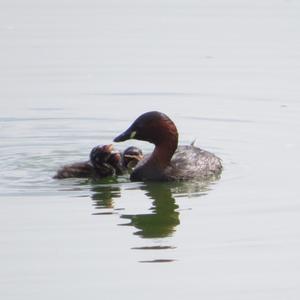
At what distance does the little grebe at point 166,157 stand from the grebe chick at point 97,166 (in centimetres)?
25

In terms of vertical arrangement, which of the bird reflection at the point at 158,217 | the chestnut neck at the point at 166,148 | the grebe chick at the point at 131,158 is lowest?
the bird reflection at the point at 158,217

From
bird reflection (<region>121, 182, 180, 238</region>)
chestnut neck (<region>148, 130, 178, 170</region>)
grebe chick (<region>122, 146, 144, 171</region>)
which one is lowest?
bird reflection (<region>121, 182, 180, 238</region>)

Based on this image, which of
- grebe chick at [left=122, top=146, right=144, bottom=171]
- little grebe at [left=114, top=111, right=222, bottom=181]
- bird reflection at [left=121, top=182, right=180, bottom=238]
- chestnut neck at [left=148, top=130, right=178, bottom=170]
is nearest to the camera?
bird reflection at [left=121, top=182, right=180, bottom=238]

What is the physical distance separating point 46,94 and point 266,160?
4735mm

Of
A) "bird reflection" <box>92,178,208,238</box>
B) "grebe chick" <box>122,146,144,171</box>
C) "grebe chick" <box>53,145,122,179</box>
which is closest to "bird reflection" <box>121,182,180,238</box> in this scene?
"bird reflection" <box>92,178,208,238</box>

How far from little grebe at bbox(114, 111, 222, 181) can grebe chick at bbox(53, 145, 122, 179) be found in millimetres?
251

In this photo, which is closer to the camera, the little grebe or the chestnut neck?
the little grebe

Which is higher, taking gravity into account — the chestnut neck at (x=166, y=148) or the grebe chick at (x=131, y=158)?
the chestnut neck at (x=166, y=148)

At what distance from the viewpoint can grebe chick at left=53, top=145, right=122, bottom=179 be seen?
50.2 feet

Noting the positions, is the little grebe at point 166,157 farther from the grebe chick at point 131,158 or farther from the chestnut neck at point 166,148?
the grebe chick at point 131,158

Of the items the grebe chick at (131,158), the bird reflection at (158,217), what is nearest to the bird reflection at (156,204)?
the bird reflection at (158,217)

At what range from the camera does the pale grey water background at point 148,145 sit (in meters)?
11.6

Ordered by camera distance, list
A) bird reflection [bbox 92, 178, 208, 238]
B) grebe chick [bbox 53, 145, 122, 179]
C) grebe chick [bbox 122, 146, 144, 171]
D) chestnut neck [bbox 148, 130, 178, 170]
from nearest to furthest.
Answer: bird reflection [bbox 92, 178, 208, 238] < grebe chick [bbox 53, 145, 122, 179] < chestnut neck [bbox 148, 130, 178, 170] < grebe chick [bbox 122, 146, 144, 171]

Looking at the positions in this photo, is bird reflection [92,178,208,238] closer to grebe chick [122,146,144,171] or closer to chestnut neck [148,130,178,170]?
chestnut neck [148,130,178,170]
